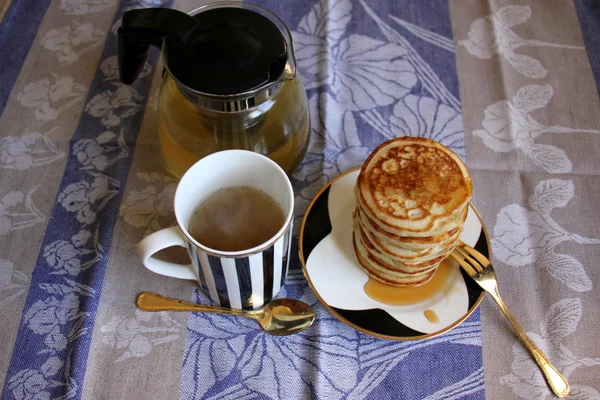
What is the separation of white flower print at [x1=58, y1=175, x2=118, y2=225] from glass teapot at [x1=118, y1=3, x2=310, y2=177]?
4.5 inches

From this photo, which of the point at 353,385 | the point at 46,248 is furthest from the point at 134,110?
the point at 353,385

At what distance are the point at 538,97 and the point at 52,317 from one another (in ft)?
2.63

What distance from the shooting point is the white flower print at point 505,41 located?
0.90m

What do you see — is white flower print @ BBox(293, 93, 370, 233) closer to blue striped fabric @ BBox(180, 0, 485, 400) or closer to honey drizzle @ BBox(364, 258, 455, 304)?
blue striped fabric @ BBox(180, 0, 485, 400)

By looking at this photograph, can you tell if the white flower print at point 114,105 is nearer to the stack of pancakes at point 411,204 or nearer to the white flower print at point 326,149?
the white flower print at point 326,149

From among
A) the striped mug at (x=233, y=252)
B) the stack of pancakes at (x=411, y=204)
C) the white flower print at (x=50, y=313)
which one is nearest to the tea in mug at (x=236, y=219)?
the striped mug at (x=233, y=252)

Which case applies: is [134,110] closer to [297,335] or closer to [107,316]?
[107,316]

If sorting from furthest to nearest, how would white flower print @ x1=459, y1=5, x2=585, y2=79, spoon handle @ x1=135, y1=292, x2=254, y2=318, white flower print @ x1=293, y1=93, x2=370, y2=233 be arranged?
white flower print @ x1=459, y1=5, x2=585, y2=79 < white flower print @ x1=293, y1=93, x2=370, y2=233 < spoon handle @ x1=135, y1=292, x2=254, y2=318

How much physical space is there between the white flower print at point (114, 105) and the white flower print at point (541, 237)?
591 mm

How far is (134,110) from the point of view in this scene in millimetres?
842

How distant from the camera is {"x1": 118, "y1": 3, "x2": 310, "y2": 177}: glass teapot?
0.57m

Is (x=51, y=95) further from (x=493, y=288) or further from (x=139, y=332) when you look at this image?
(x=493, y=288)

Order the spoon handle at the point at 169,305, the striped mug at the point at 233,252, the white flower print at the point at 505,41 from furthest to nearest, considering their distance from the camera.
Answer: the white flower print at the point at 505,41
the spoon handle at the point at 169,305
the striped mug at the point at 233,252

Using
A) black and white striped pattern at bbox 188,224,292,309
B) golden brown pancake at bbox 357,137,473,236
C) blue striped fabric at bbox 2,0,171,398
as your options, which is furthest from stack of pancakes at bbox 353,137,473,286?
blue striped fabric at bbox 2,0,171,398
